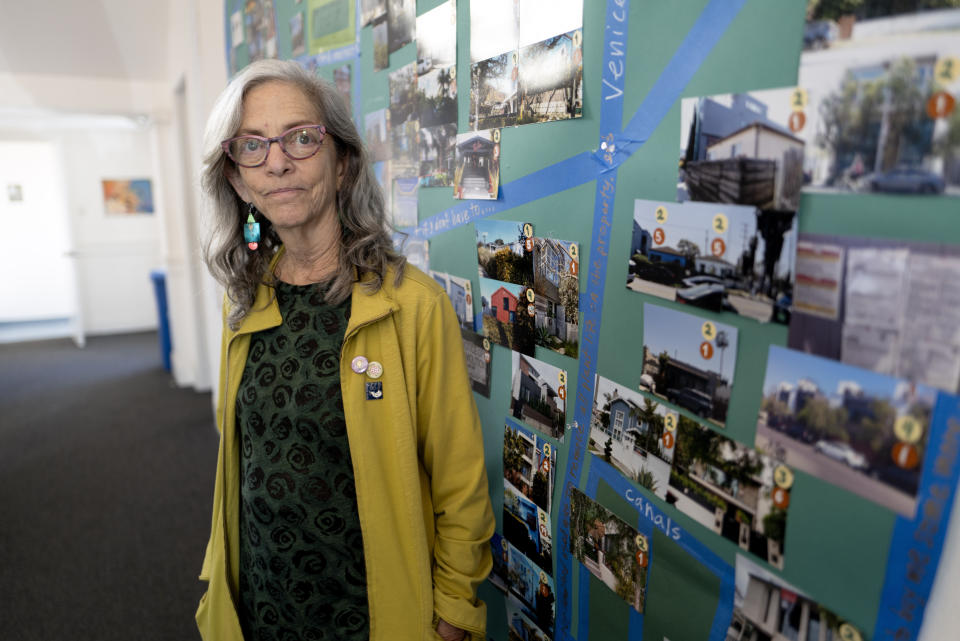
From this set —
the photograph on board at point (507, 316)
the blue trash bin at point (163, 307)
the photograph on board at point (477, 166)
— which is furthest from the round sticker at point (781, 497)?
the blue trash bin at point (163, 307)

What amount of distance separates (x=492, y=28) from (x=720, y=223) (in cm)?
67

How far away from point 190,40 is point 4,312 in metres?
6.37

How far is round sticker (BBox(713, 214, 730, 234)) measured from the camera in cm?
79

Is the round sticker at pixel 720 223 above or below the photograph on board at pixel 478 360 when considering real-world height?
above

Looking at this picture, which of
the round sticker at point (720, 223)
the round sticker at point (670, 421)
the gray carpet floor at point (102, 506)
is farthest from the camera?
the gray carpet floor at point (102, 506)

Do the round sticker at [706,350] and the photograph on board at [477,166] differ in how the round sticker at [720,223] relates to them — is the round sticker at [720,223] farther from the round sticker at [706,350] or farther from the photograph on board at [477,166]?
the photograph on board at [477,166]

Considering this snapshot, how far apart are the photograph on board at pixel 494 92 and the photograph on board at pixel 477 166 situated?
1.1 inches

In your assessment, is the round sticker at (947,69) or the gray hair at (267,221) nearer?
the round sticker at (947,69)

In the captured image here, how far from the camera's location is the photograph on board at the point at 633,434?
94 cm

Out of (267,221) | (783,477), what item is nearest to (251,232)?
(267,221)

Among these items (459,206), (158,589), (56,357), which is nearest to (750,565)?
(459,206)

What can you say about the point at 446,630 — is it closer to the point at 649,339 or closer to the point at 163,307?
the point at 649,339

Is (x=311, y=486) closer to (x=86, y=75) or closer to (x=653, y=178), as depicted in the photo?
(x=653, y=178)

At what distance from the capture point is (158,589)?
2600 millimetres
